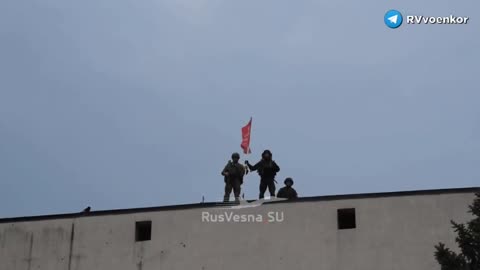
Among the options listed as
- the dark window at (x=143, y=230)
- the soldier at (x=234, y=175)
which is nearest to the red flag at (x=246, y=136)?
the soldier at (x=234, y=175)

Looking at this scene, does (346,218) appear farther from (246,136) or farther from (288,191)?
(246,136)

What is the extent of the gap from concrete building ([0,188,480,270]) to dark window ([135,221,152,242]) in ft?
0.07

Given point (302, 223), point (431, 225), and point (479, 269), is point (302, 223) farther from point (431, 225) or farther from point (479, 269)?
point (479, 269)

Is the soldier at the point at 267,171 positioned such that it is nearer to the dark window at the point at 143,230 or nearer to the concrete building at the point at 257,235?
the concrete building at the point at 257,235

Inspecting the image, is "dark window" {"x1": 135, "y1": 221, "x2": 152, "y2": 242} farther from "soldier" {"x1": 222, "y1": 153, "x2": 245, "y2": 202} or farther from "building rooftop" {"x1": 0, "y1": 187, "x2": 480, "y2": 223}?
"soldier" {"x1": 222, "y1": 153, "x2": 245, "y2": 202}

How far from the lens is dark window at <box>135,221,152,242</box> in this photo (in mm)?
21672

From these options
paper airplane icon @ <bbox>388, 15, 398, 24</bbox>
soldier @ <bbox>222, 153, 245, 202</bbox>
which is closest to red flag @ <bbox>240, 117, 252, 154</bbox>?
soldier @ <bbox>222, 153, 245, 202</bbox>

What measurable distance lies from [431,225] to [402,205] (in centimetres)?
73

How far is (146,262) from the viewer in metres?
21.2

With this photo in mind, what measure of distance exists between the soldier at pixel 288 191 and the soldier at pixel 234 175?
35.9 inches

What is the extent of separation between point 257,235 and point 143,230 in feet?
8.73

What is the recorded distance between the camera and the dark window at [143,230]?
853 inches

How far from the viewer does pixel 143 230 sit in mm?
21812

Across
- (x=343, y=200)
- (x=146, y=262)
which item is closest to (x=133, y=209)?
(x=146, y=262)
